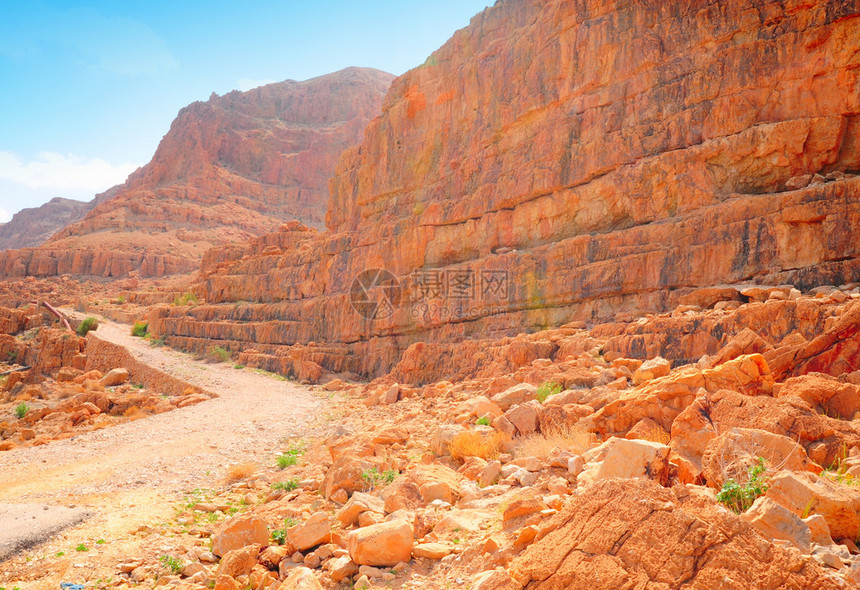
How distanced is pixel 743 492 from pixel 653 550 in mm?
1153

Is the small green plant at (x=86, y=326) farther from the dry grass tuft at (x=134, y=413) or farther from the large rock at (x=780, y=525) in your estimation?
the large rock at (x=780, y=525)

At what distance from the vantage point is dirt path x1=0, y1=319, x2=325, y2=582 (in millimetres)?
7809

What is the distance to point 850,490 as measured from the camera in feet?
10.9

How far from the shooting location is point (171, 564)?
539 centimetres

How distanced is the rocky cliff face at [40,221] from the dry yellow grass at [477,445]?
116m

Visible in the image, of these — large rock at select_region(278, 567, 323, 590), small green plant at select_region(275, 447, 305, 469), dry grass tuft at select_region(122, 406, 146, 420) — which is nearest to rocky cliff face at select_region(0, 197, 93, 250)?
dry grass tuft at select_region(122, 406, 146, 420)

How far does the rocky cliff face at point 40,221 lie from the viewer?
98681mm

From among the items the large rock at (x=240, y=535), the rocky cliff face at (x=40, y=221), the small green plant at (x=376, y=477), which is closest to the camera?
the large rock at (x=240, y=535)

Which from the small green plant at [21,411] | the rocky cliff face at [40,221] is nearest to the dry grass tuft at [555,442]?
the small green plant at [21,411]

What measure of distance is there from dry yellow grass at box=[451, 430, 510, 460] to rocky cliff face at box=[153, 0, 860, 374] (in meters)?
9.53

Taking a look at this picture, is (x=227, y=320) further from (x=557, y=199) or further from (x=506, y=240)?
(x=557, y=199)

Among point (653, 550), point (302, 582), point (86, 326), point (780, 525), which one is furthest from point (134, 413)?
point (86, 326)

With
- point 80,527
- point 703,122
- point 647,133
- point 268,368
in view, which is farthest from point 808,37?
point 268,368

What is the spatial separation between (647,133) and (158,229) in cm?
6423
